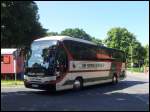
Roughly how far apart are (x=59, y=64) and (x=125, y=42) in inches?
3983

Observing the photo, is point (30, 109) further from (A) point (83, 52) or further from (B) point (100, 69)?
(B) point (100, 69)

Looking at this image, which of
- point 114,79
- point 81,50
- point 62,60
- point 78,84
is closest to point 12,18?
point 62,60

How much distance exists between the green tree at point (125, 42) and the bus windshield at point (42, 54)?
96.0 m

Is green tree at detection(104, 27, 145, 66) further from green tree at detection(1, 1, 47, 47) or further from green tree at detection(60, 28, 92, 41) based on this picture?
green tree at detection(1, 1, 47, 47)

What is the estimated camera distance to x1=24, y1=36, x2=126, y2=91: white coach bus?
21.0 meters

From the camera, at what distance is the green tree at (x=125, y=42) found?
388ft

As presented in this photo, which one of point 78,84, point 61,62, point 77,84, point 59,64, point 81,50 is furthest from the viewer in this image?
point 81,50

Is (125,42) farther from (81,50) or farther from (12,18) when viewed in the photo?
(12,18)

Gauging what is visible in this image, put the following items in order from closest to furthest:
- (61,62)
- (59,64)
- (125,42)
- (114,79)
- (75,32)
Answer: (59,64) → (61,62) → (114,79) → (125,42) → (75,32)

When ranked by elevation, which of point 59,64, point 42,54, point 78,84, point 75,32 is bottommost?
point 78,84

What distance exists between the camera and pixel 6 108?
14.9 meters

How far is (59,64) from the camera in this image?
21.2 metres

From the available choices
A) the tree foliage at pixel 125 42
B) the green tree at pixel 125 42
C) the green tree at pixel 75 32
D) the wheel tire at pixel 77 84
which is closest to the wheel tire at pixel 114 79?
the wheel tire at pixel 77 84

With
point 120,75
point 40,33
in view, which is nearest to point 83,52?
point 120,75
